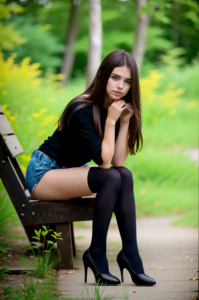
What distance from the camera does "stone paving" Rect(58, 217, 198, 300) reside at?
2094 millimetres

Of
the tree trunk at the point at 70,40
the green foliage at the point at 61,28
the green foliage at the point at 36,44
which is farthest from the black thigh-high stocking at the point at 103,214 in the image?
the tree trunk at the point at 70,40

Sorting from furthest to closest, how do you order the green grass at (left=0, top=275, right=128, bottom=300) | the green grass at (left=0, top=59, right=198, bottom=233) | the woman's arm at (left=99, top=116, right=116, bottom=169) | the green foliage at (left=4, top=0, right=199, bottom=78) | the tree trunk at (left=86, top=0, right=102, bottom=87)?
the green foliage at (left=4, top=0, right=199, bottom=78) < the tree trunk at (left=86, top=0, right=102, bottom=87) < the green grass at (left=0, top=59, right=198, bottom=233) < the woman's arm at (left=99, top=116, right=116, bottom=169) < the green grass at (left=0, top=275, right=128, bottom=300)

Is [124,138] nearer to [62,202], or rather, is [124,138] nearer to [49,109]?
[62,202]

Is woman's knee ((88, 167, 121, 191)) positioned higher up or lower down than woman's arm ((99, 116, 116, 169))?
lower down

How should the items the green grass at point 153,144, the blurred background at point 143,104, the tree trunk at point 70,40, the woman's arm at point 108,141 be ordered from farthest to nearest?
the tree trunk at point 70,40 < the blurred background at point 143,104 < the green grass at point 153,144 < the woman's arm at point 108,141

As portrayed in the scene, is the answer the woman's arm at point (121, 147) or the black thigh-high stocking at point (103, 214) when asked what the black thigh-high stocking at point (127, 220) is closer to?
the black thigh-high stocking at point (103, 214)

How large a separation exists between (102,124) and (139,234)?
1.95 m

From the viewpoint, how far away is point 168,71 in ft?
40.6

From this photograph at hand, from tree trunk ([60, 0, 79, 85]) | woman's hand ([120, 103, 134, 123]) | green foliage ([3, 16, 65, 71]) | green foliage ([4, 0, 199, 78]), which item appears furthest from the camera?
tree trunk ([60, 0, 79, 85])

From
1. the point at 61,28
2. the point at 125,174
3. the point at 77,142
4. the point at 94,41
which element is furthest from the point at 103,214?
the point at 61,28

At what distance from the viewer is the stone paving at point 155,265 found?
2.09 meters

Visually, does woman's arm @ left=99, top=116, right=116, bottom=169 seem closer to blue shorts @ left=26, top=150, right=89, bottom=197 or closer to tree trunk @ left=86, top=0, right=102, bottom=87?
blue shorts @ left=26, top=150, right=89, bottom=197

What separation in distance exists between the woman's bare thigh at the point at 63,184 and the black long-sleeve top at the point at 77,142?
14 centimetres

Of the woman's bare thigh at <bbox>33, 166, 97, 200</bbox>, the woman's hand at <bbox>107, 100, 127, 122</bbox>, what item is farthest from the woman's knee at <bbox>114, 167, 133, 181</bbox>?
the woman's hand at <bbox>107, 100, 127, 122</bbox>
